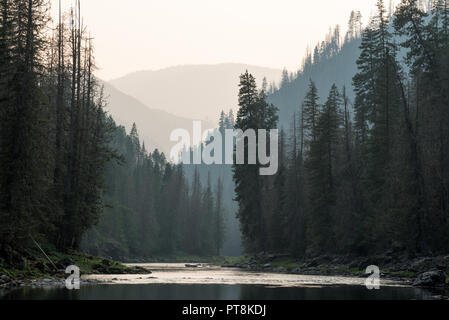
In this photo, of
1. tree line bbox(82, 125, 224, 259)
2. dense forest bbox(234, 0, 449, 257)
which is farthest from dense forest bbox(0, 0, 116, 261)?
tree line bbox(82, 125, 224, 259)

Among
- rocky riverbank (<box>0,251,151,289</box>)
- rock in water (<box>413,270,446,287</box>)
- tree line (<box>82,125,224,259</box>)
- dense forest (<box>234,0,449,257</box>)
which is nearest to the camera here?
rocky riverbank (<box>0,251,151,289</box>)

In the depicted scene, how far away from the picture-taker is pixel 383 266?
40031 millimetres

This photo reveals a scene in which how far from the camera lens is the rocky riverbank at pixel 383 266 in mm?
26509

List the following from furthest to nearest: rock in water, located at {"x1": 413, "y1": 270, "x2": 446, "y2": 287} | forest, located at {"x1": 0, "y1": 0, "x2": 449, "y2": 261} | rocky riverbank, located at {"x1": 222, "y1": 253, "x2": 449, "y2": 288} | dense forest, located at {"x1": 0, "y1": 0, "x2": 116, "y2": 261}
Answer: forest, located at {"x1": 0, "y1": 0, "x2": 449, "y2": 261} < dense forest, located at {"x1": 0, "y1": 0, "x2": 116, "y2": 261} < rocky riverbank, located at {"x1": 222, "y1": 253, "x2": 449, "y2": 288} < rock in water, located at {"x1": 413, "y1": 270, "x2": 446, "y2": 287}

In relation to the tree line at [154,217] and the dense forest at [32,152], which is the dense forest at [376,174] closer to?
the dense forest at [32,152]

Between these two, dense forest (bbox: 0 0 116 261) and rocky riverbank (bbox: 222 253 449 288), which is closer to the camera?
rocky riverbank (bbox: 222 253 449 288)

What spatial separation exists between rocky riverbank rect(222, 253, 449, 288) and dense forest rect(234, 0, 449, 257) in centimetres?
152

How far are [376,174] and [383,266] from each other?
36.9 feet

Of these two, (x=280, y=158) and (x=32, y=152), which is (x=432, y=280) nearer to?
(x=32, y=152)

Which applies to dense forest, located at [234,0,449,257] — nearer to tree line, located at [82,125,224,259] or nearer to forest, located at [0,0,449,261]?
forest, located at [0,0,449,261]

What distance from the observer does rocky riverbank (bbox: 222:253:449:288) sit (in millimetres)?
26509
